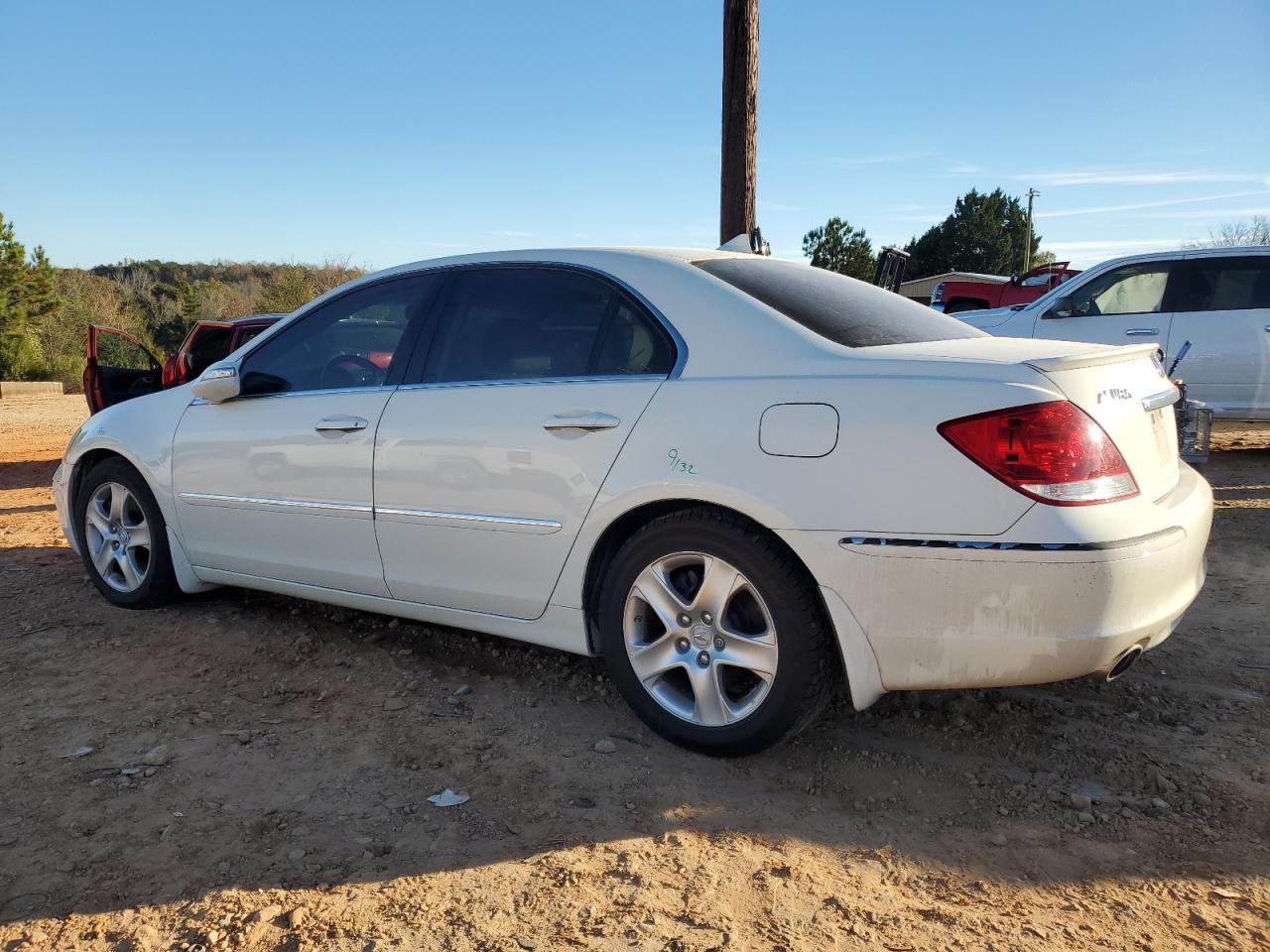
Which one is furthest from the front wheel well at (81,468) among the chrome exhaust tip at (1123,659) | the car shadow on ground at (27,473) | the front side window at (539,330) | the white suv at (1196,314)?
the white suv at (1196,314)

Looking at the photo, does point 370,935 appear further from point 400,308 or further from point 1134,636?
point 400,308

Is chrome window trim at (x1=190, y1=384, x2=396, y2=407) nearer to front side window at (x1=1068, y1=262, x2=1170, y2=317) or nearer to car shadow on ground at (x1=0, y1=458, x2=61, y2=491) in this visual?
car shadow on ground at (x1=0, y1=458, x2=61, y2=491)

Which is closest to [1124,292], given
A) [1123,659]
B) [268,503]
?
[1123,659]

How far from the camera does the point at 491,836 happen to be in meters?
2.48

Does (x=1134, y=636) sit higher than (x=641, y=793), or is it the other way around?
(x=1134, y=636)

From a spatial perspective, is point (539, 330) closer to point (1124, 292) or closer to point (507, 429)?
point (507, 429)

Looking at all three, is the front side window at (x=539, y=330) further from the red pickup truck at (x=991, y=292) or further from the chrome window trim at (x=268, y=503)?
the red pickup truck at (x=991, y=292)

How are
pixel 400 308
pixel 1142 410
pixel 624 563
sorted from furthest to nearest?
pixel 400 308, pixel 624 563, pixel 1142 410

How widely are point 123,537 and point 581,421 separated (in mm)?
2714

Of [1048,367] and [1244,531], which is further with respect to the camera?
[1244,531]

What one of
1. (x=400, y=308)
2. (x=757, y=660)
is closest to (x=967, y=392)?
(x=757, y=660)

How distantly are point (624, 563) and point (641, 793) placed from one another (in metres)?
0.67

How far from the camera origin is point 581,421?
298 cm

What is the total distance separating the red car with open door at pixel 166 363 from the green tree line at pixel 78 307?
671 inches
